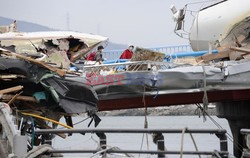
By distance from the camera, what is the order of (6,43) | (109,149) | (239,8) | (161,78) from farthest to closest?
(239,8)
(6,43)
(161,78)
(109,149)

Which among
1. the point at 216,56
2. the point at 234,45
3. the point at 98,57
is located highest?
the point at 234,45

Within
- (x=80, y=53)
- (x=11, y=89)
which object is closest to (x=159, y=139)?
(x=11, y=89)

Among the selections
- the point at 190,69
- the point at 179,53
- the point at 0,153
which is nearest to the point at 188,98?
the point at 190,69

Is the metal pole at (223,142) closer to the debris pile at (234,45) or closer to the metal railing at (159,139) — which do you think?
the metal railing at (159,139)

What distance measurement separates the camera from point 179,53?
26203 millimetres

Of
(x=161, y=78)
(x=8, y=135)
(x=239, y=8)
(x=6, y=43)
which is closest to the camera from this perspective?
(x=8, y=135)

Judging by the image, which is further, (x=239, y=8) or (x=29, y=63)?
(x=239, y=8)

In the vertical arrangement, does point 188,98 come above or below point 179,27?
below

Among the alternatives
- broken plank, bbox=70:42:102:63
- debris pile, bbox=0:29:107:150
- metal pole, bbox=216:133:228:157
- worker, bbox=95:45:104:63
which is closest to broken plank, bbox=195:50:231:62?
broken plank, bbox=70:42:102:63

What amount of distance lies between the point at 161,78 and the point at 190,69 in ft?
3.30

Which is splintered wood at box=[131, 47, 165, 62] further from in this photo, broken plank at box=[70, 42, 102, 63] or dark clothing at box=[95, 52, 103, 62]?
dark clothing at box=[95, 52, 103, 62]

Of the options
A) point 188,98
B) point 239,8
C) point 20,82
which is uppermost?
point 239,8

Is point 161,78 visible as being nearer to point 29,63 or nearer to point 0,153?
point 29,63

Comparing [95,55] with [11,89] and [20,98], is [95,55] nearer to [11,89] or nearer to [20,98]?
[20,98]
